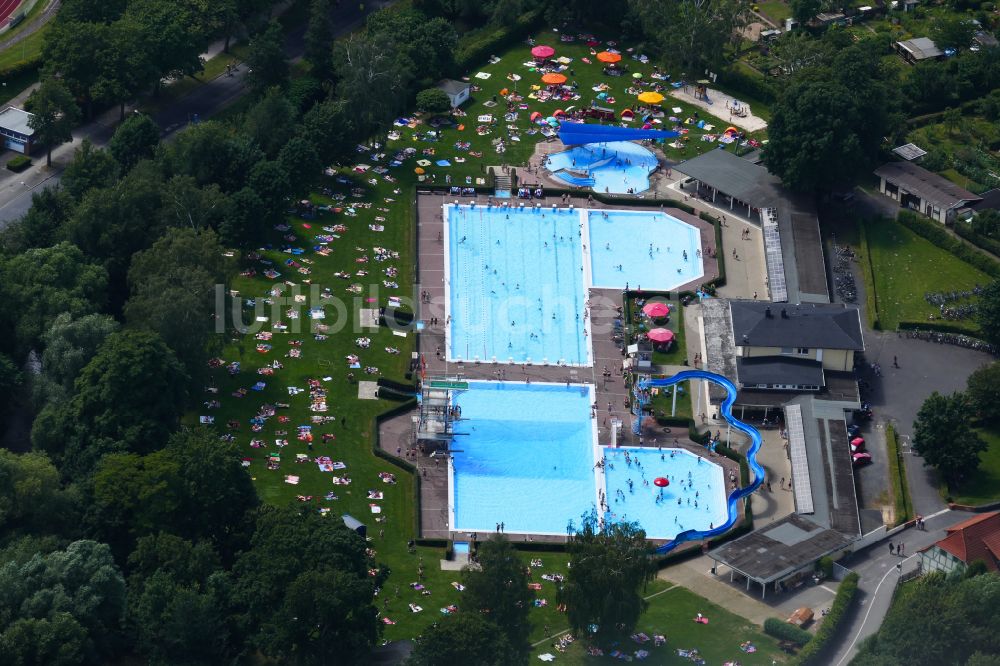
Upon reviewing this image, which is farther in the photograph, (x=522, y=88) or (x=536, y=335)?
(x=522, y=88)

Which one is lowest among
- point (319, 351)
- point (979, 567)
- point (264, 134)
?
point (979, 567)

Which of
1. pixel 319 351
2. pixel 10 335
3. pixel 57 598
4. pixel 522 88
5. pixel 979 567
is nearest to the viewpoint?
pixel 57 598

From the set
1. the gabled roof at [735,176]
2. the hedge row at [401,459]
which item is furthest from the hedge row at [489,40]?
the hedge row at [401,459]

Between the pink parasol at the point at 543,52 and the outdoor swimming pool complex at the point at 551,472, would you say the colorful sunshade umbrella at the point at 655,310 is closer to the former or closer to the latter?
the outdoor swimming pool complex at the point at 551,472

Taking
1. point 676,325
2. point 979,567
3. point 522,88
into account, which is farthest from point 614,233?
point 979,567

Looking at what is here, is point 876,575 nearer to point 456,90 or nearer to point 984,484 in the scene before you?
point 984,484

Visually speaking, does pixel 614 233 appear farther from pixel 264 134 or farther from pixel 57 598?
pixel 57 598
